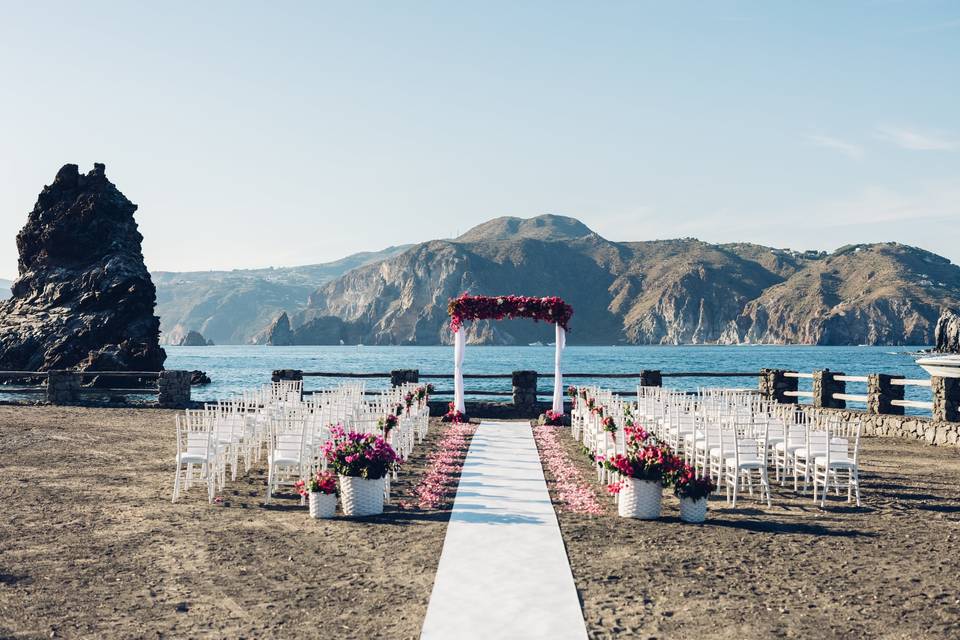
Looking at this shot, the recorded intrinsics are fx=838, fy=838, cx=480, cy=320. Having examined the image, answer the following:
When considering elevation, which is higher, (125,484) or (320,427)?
(320,427)

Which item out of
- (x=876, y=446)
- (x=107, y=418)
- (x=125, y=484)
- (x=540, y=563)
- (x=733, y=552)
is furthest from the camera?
(x=107, y=418)

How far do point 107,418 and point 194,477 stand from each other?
11809mm

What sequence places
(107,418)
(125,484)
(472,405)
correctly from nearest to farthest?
(125,484) < (107,418) < (472,405)

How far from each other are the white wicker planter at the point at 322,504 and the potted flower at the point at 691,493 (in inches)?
158

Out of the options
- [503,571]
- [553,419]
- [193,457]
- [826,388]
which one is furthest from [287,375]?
[503,571]

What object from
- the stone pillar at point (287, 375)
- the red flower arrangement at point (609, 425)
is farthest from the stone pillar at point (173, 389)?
the red flower arrangement at point (609, 425)

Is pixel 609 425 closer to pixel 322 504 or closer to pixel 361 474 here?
pixel 361 474

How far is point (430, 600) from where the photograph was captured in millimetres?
6594

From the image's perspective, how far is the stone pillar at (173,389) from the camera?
85.1 feet

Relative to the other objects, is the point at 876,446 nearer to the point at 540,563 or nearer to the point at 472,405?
the point at 472,405

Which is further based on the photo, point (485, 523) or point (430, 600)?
point (485, 523)

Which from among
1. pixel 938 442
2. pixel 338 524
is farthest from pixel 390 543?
pixel 938 442

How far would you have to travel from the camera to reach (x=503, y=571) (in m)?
7.32

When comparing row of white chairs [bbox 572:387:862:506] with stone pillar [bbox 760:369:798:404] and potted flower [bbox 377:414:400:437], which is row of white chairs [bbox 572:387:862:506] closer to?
potted flower [bbox 377:414:400:437]
